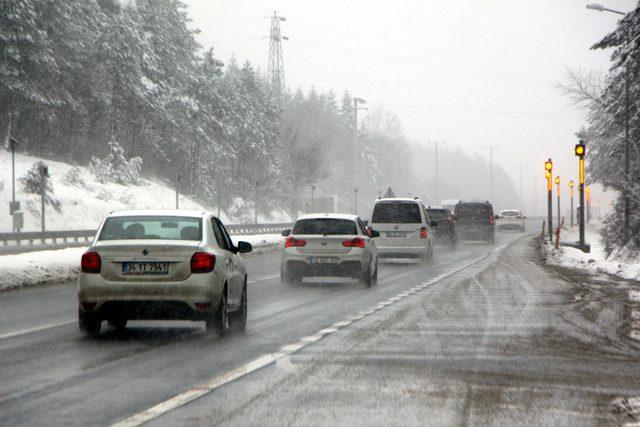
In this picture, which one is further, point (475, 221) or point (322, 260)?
point (475, 221)

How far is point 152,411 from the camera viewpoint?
7703mm

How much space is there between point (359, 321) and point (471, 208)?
39584 mm

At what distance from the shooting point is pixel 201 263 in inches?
499

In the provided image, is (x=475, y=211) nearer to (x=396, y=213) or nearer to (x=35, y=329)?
(x=396, y=213)

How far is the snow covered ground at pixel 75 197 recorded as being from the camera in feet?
193

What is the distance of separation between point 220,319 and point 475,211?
42.1 metres

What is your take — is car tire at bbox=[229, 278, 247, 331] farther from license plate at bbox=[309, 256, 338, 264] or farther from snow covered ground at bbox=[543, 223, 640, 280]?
snow covered ground at bbox=[543, 223, 640, 280]

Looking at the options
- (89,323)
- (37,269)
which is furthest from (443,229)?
(89,323)

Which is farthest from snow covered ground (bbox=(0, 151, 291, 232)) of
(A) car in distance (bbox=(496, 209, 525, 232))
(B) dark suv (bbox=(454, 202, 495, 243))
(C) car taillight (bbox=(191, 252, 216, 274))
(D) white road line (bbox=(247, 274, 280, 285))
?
(C) car taillight (bbox=(191, 252, 216, 274))

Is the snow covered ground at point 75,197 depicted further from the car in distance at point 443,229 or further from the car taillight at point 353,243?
the car taillight at point 353,243

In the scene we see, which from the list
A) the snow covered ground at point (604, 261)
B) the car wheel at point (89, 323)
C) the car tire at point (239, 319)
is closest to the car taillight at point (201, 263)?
the car wheel at point (89, 323)

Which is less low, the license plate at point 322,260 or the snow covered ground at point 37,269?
the license plate at point 322,260

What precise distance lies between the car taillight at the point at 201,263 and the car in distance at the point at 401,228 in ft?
67.4

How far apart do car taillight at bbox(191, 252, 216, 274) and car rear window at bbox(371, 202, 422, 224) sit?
68.2 feet
